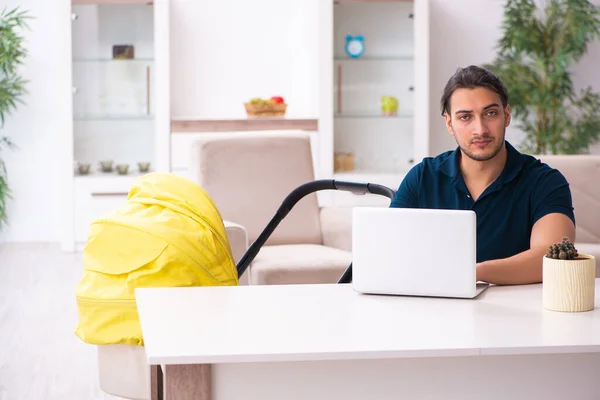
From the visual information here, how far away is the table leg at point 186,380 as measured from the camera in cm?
146

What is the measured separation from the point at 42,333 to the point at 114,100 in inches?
103

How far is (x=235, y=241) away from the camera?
3.67 metres

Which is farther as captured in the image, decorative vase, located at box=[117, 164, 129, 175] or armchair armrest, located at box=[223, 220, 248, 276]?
decorative vase, located at box=[117, 164, 129, 175]

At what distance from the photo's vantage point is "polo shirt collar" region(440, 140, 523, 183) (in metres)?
2.36

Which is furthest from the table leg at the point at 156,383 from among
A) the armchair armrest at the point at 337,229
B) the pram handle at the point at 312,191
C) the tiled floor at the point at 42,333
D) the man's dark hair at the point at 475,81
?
the armchair armrest at the point at 337,229

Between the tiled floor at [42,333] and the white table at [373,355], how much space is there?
1927 millimetres

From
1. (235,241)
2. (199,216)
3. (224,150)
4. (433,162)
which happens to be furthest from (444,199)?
(224,150)

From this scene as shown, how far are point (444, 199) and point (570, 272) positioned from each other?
687mm

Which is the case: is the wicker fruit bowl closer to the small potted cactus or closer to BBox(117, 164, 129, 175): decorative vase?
BBox(117, 164, 129, 175): decorative vase

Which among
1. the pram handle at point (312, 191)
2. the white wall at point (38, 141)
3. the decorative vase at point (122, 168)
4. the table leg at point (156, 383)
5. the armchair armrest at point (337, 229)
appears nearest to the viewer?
the table leg at point (156, 383)

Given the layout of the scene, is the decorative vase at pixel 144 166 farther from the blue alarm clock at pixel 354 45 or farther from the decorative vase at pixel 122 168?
the blue alarm clock at pixel 354 45

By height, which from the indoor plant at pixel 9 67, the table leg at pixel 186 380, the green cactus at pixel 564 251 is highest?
the indoor plant at pixel 9 67

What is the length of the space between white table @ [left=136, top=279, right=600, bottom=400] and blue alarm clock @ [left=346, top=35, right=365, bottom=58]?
16.1 ft

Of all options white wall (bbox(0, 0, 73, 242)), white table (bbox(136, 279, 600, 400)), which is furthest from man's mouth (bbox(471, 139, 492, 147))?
white wall (bbox(0, 0, 73, 242))
